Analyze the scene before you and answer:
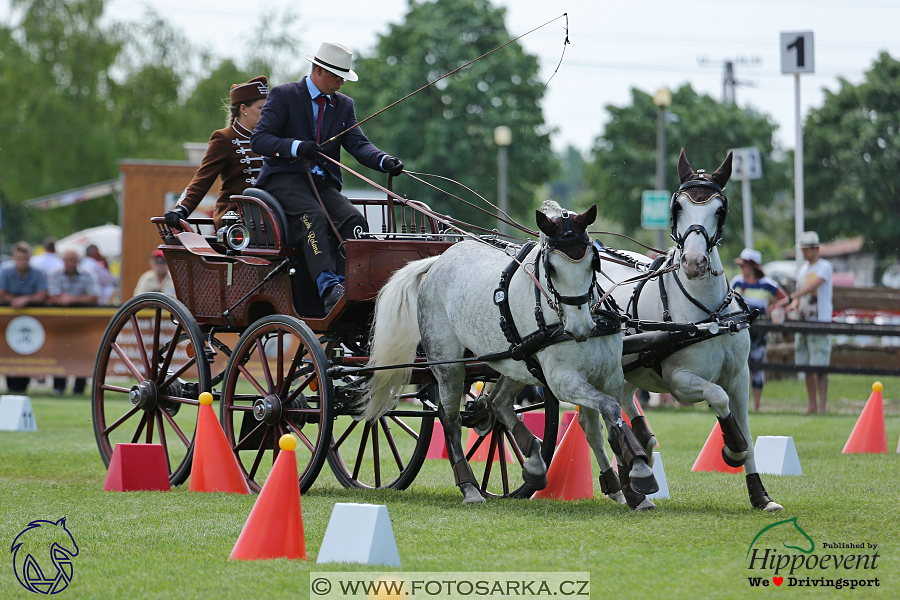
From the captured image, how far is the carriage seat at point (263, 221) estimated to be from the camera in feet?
23.4

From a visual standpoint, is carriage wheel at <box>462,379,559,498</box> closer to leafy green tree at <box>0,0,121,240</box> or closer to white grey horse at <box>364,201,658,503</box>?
white grey horse at <box>364,201,658,503</box>

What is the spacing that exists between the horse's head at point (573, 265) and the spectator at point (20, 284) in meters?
11.8

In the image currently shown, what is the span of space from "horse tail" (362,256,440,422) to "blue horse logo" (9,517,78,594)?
6.56 feet

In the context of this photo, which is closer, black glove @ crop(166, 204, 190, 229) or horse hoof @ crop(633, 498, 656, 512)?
horse hoof @ crop(633, 498, 656, 512)

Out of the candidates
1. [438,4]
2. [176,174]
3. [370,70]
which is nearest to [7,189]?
[370,70]

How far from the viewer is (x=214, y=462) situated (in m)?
7.05

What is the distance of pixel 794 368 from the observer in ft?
45.1

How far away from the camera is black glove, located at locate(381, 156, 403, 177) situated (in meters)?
7.23

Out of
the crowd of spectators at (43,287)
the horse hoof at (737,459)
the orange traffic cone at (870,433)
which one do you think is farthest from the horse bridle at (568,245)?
the crowd of spectators at (43,287)

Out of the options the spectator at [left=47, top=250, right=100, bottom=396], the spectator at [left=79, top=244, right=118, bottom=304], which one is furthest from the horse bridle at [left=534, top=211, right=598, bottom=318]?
the spectator at [left=79, top=244, right=118, bottom=304]

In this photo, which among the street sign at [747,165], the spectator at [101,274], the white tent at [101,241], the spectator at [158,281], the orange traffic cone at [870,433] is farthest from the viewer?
the white tent at [101,241]

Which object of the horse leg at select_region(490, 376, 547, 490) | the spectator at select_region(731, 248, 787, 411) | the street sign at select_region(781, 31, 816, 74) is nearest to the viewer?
the horse leg at select_region(490, 376, 547, 490)

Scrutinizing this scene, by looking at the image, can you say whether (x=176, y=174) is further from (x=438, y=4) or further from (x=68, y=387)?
(x=438, y=4)

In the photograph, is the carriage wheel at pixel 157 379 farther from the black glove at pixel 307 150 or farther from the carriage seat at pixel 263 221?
the black glove at pixel 307 150
